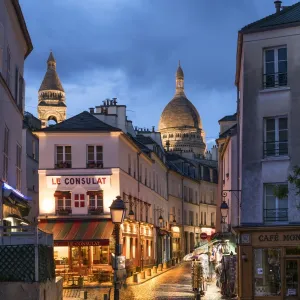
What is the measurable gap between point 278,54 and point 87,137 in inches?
972

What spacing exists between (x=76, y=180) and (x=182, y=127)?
13797 centimetres

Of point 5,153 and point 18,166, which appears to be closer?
point 5,153

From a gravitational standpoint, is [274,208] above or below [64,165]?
below

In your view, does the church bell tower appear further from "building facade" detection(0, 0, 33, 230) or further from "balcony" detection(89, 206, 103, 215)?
"building facade" detection(0, 0, 33, 230)

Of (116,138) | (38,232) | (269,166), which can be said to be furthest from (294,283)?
(116,138)

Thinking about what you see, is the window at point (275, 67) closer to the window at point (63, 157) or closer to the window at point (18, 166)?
the window at point (18, 166)

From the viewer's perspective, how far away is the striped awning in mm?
50250

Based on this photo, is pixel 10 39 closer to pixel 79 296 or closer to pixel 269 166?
pixel 269 166

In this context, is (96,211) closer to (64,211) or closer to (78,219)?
A: (78,219)

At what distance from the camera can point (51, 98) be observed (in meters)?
179

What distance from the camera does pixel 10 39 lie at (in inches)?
1091

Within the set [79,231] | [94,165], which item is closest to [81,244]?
[79,231]

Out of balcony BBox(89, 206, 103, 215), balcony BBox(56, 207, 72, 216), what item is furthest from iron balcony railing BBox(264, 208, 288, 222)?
balcony BBox(56, 207, 72, 216)

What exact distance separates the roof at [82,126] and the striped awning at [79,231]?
19.9 feet
